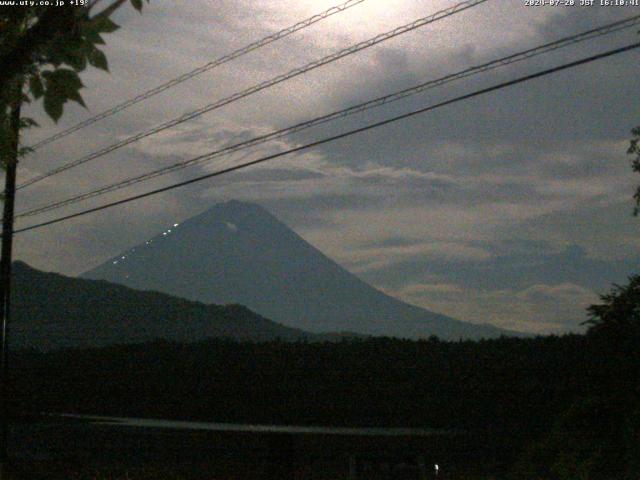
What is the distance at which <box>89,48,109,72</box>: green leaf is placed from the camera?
393 cm

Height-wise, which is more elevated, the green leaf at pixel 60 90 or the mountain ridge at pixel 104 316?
the mountain ridge at pixel 104 316

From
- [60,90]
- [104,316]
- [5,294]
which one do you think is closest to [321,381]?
[5,294]

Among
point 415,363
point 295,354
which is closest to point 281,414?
point 295,354

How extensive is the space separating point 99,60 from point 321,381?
33456 millimetres

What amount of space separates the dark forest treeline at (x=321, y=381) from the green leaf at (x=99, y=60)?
64.1 feet

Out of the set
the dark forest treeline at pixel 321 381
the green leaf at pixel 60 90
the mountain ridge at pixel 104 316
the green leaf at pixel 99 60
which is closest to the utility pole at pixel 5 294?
the dark forest treeline at pixel 321 381

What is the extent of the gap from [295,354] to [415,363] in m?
6.30

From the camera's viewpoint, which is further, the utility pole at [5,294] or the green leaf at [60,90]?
the utility pole at [5,294]

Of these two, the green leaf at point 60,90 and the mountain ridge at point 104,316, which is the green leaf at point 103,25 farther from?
the mountain ridge at point 104,316

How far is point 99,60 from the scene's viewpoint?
3.97m

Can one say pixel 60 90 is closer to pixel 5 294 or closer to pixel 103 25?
pixel 103 25

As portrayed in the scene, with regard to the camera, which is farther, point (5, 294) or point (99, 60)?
point (5, 294)

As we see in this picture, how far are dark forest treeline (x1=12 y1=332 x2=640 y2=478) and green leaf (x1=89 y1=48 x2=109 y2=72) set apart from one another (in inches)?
769

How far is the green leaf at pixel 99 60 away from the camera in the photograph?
3934 mm
